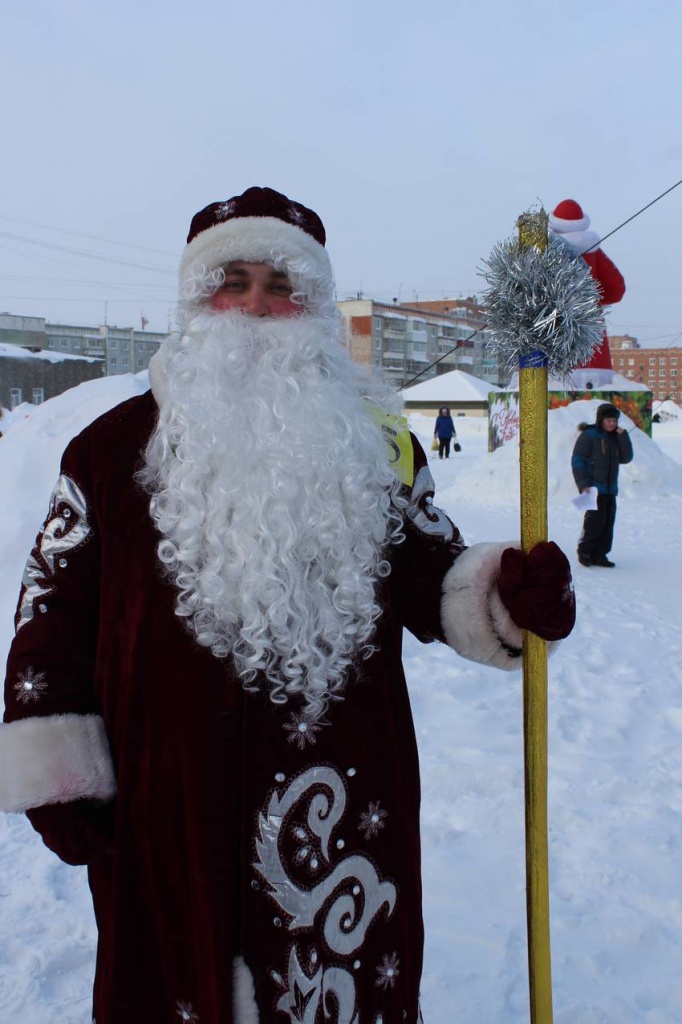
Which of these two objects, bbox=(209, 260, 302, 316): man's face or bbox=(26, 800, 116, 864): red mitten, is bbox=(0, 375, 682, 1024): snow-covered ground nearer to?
bbox=(26, 800, 116, 864): red mitten

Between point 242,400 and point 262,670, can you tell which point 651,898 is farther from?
point 242,400

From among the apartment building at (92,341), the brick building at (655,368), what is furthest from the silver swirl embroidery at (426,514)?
the apartment building at (92,341)

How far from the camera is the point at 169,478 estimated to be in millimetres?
1508

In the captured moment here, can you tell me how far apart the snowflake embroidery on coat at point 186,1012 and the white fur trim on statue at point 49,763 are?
40 cm

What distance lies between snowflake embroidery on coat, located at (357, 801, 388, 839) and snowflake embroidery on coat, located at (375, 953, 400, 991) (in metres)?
0.24

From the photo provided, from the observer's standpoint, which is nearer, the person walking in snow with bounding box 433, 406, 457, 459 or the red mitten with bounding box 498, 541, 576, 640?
the red mitten with bounding box 498, 541, 576, 640

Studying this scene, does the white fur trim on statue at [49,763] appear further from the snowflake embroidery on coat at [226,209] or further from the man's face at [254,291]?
the snowflake embroidery on coat at [226,209]

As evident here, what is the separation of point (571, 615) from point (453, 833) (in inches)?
71.4

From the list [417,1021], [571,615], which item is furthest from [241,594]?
[417,1021]

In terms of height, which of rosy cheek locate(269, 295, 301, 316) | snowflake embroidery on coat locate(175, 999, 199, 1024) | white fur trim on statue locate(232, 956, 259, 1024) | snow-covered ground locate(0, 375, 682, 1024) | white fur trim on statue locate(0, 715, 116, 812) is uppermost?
rosy cheek locate(269, 295, 301, 316)

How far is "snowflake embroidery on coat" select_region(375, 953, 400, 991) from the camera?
148 centimetres

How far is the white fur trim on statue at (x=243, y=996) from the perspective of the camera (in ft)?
4.48

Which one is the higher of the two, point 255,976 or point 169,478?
point 169,478

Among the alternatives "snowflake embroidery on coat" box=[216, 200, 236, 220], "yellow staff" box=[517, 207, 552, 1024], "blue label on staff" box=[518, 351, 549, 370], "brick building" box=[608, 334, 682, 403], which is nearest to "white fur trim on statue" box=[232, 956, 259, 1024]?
"yellow staff" box=[517, 207, 552, 1024]
